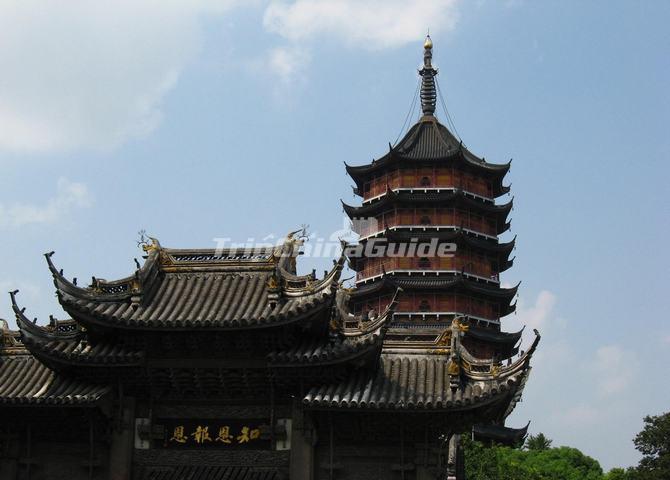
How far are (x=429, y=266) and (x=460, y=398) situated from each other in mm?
32320

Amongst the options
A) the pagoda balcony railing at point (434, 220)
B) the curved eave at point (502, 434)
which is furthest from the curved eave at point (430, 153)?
the curved eave at point (502, 434)

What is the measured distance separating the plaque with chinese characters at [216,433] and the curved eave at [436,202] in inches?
1262

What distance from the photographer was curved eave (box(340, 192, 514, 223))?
49.0m

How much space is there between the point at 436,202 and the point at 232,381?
32.6 metres

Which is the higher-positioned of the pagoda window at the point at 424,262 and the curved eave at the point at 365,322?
the pagoda window at the point at 424,262

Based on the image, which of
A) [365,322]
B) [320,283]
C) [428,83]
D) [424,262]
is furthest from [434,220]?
[320,283]

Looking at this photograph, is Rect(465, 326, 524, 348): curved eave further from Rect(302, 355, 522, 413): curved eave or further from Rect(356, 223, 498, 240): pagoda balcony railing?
Rect(302, 355, 522, 413): curved eave

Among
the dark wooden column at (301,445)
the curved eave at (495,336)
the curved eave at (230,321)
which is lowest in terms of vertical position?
the dark wooden column at (301,445)

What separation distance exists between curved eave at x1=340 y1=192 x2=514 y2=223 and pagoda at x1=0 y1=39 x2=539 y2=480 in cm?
2965

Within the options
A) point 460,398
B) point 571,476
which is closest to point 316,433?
point 460,398

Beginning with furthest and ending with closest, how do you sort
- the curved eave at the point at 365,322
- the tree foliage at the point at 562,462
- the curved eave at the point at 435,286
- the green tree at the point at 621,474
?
the curved eave at the point at 435,286 → the green tree at the point at 621,474 → the tree foliage at the point at 562,462 → the curved eave at the point at 365,322

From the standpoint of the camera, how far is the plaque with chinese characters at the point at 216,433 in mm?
17875

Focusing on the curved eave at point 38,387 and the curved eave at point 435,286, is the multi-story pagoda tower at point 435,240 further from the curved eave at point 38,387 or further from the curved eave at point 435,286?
the curved eave at point 38,387

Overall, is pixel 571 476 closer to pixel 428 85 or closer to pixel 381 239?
pixel 381 239
